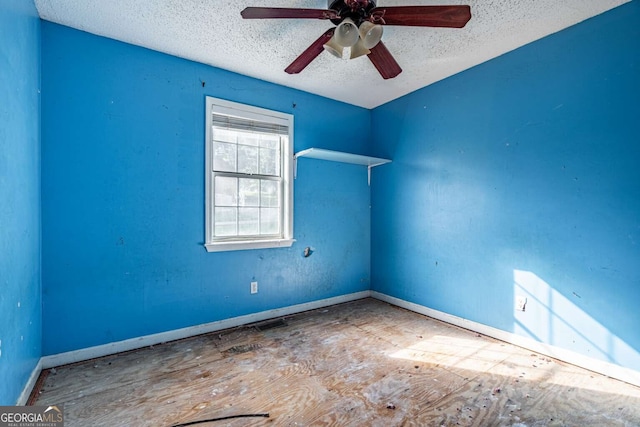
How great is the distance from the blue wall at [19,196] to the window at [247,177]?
3.95 ft

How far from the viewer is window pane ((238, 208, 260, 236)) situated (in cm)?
308

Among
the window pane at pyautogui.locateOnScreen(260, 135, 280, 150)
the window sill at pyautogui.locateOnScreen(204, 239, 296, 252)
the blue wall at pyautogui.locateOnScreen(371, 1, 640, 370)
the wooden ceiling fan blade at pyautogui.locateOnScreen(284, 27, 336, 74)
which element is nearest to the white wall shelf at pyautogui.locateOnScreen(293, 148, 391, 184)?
the window pane at pyautogui.locateOnScreen(260, 135, 280, 150)

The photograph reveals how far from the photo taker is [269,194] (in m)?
3.28

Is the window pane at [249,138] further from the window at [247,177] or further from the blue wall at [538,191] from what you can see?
the blue wall at [538,191]

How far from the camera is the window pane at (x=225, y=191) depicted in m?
2.94

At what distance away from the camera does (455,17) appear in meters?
1.62

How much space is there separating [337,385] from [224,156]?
231 centimetres

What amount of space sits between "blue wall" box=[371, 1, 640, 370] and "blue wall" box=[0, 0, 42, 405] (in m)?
3.37

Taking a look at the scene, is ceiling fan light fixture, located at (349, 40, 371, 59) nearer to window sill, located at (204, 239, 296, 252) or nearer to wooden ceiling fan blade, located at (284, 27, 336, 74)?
wooden ceiling fan blade, located at (284, 27, 336, 74)

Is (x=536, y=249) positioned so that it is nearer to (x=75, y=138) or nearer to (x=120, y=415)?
(x=120, y=415)

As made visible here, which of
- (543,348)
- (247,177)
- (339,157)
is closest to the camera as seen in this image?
(543,348)

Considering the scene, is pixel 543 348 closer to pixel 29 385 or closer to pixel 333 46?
pixel 333 46

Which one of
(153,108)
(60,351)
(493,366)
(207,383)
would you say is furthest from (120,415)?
(493,366)

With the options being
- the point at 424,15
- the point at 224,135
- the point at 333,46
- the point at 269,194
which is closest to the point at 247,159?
the point at 224,135
